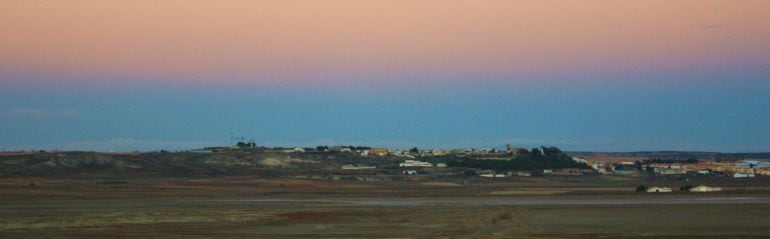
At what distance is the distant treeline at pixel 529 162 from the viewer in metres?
135

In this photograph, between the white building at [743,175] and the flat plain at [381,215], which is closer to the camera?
the flat plain at [381,215]

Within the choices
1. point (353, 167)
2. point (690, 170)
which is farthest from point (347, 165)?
point (690, 170)

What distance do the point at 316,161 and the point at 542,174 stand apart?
3118cm

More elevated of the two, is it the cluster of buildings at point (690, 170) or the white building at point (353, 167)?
the white building at point (353, 167)

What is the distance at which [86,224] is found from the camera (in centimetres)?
4481

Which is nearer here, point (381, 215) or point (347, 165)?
point (381, 215)

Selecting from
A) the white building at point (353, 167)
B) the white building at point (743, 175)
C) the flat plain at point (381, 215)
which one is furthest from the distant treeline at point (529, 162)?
the flat plain at point (381, 215)

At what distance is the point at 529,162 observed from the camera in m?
138

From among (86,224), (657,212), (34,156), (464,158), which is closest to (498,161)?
(464,158)

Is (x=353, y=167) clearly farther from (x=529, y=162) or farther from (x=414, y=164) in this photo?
(x=529, y=162)

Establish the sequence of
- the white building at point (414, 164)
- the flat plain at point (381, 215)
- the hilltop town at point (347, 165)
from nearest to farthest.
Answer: the flat plain at point (381, 215) → the hilltop town at point (347, 165) → the white building at point (414, 164)

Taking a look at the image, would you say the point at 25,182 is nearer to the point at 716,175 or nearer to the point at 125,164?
the point at 125,164

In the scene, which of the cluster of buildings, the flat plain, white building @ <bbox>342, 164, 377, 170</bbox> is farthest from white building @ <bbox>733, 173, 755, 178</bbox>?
the flat plain

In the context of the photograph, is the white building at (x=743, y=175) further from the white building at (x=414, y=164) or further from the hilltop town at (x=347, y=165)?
the white building at (x=414, y=164)
